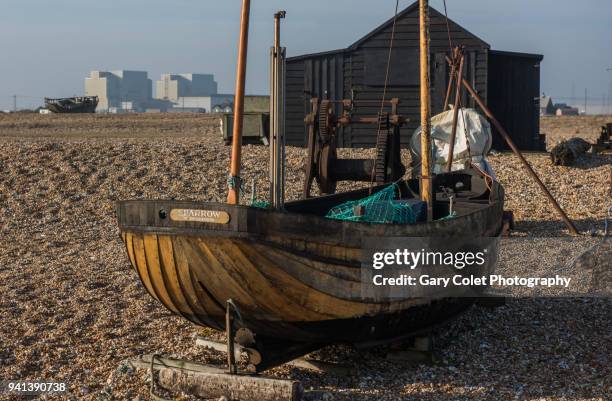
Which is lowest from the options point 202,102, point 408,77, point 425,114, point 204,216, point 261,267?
point 261,267

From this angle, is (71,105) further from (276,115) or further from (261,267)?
(261,267)

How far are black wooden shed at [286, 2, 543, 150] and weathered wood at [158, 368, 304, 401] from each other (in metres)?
15.5

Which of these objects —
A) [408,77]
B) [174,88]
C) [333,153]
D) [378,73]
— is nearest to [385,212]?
[333,153]

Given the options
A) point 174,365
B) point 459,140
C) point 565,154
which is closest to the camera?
point 174,365

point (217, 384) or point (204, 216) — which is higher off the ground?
point (204, 216)

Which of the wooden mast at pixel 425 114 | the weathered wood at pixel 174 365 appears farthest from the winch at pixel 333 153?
the weathered wood at pixel 174 365

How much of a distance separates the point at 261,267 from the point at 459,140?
988 cm

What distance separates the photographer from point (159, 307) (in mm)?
10531

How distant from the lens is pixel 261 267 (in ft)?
24.1

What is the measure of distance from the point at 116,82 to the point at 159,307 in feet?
576

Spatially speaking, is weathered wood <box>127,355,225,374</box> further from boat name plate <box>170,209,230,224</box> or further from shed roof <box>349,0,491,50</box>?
shed roof <box>349,0,491,50</box>

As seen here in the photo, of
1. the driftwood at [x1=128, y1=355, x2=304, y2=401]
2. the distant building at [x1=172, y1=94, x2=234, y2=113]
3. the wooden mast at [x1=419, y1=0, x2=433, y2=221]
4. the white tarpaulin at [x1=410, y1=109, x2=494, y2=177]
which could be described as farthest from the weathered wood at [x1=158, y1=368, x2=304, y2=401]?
the distant building at [x1=172, y1=94, x2=234, y2=113]

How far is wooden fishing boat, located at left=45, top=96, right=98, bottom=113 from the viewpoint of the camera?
50094 mm

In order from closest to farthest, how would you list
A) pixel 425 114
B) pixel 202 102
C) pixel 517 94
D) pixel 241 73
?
pixel 241 73, pixel 425 114, pixel 517 94, pixel 202 102
